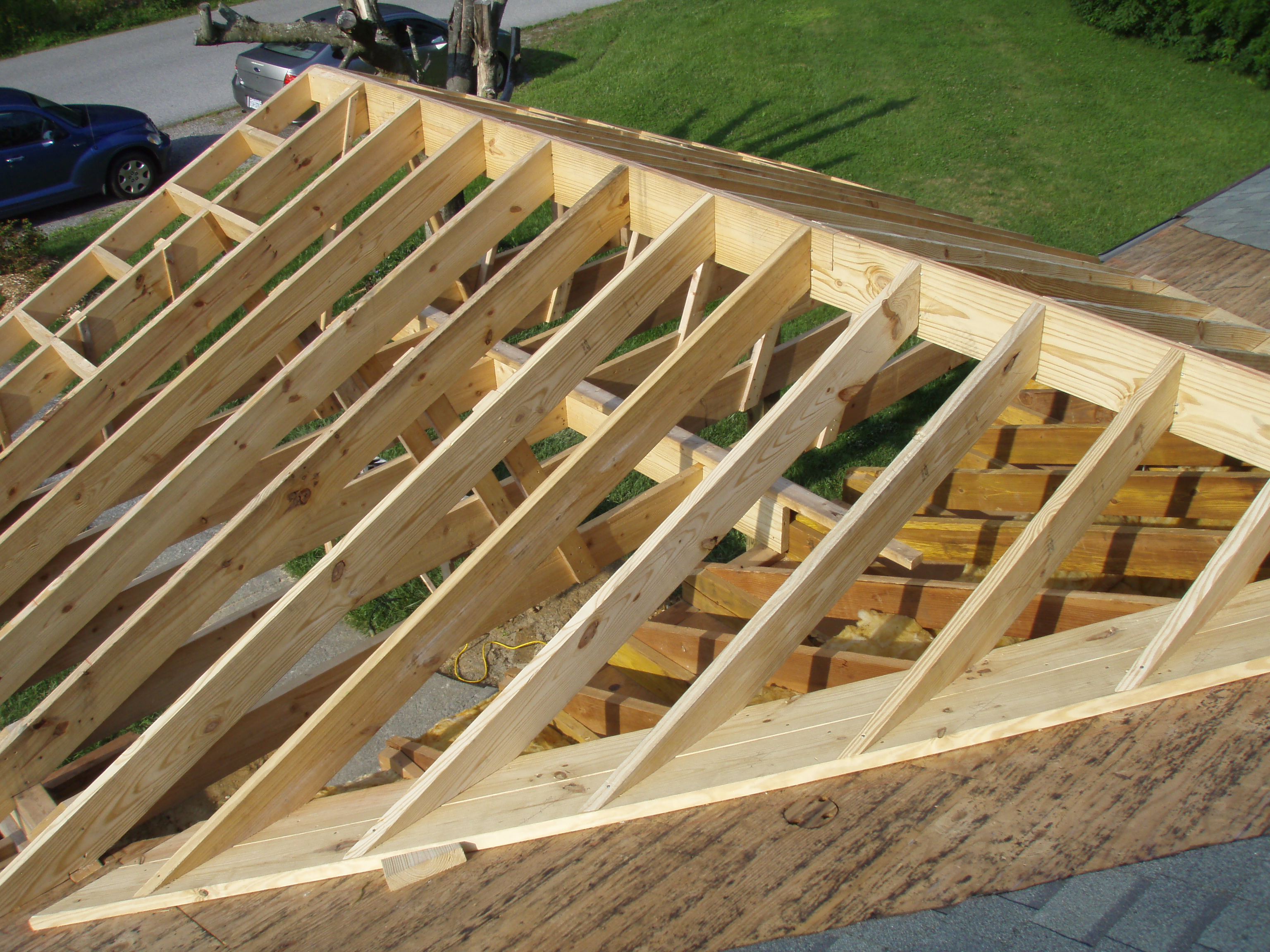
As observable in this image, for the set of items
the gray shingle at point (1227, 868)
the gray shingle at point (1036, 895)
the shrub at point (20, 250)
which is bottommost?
the shrub at point (20, 250)

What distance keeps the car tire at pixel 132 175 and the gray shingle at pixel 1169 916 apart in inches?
595

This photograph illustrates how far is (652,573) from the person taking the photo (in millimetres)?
2535

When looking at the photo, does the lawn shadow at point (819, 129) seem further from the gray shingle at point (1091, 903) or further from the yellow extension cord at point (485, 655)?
the gray shingle at point (1091, 903)

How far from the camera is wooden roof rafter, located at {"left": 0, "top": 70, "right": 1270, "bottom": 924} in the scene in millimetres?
2291

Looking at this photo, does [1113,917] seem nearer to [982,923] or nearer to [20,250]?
[982,923]

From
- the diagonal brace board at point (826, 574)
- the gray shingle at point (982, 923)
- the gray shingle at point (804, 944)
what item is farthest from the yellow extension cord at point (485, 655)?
the gray shingle at point (982, 923)

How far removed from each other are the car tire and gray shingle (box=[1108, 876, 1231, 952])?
49.6 feet

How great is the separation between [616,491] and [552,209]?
533 cm

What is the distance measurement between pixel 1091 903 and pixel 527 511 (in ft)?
6.00

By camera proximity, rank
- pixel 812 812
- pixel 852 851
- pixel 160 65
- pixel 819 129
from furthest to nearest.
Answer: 1. pixel 160 65
2. pixel 819 129
3. pixel 812 812
4. pixel 852 851

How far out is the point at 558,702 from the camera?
251cm

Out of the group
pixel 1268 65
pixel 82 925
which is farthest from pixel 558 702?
pixel 1268 65

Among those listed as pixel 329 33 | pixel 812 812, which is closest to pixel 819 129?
pixel 329 33

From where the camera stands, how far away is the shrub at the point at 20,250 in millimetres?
10828
